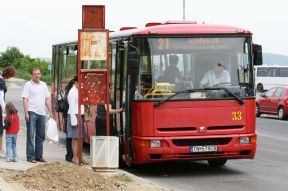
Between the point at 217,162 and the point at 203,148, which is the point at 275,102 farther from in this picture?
the point at 203,148

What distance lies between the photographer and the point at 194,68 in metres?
14.2

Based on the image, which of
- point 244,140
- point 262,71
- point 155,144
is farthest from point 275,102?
point 262,71

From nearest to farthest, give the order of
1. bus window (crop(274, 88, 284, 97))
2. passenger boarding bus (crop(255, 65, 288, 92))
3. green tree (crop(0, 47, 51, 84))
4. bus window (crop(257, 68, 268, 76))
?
1. bus window (crop(274, 88, 284, 97))
2. passenger boarding bus (crop(255, 65, 288, 92))
3. bus window (crop(257, 68, 268, 76))
4. green tree (crop(0, 47, 51, 84))

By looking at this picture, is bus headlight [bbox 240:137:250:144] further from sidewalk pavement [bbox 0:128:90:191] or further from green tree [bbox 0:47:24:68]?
green tree [bbox 0:47:24:68]

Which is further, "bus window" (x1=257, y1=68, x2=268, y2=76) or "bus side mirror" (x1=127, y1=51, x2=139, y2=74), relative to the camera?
"bus window" (x1=257, y1=68, x2=268, y2=76)

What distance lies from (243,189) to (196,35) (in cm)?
333

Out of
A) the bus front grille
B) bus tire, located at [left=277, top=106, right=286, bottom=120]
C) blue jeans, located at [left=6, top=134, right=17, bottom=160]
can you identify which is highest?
the bus front grille

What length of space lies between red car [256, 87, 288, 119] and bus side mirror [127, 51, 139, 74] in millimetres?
22161

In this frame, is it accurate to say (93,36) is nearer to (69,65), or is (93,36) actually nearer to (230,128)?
(230,128)

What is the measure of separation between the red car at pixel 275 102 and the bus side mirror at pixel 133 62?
2216cm

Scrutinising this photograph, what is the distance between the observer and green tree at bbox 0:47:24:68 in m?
122

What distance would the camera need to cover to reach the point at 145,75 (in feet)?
46.0

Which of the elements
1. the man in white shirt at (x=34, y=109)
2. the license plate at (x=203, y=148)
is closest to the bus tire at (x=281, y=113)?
the license plate at (x=203, y=148)

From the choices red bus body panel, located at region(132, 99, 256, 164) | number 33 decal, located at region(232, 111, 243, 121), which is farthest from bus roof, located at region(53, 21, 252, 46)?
number 33 decal, located at region(232, 111, 243, 121)
